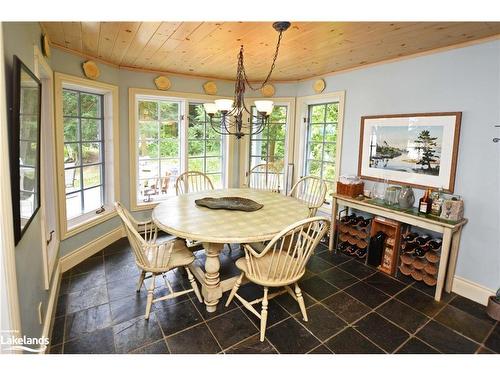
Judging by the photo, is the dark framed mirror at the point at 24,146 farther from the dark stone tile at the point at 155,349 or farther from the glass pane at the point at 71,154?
the glass pane at the point at 71,154

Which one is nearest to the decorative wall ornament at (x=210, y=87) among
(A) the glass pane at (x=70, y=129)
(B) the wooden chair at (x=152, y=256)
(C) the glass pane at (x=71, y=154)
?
(A) the glass pane at (x=70, y=129)

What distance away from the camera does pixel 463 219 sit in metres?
2.41

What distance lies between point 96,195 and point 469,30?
4.00m

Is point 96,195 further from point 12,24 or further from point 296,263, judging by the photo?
point 296,263

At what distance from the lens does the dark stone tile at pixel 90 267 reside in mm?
2746

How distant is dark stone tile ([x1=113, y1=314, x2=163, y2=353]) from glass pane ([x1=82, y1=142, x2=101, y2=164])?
1979mm

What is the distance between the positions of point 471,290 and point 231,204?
2.26 m

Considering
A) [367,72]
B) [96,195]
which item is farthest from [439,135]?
[96,195]

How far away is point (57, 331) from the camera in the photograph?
6.30 feet

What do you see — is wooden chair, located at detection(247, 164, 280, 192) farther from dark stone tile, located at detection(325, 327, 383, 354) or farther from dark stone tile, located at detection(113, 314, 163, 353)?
dark stone tile, located at detection(113, 314, 163, 353)

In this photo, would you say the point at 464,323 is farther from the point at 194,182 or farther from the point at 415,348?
the point at 194,182

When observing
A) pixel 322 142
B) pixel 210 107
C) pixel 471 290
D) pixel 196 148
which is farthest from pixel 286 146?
pixel 471 290

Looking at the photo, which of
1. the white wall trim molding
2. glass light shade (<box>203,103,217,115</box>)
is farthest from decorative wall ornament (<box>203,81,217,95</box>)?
the white wall trim molding

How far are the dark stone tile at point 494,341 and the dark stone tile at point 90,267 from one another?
322cm
